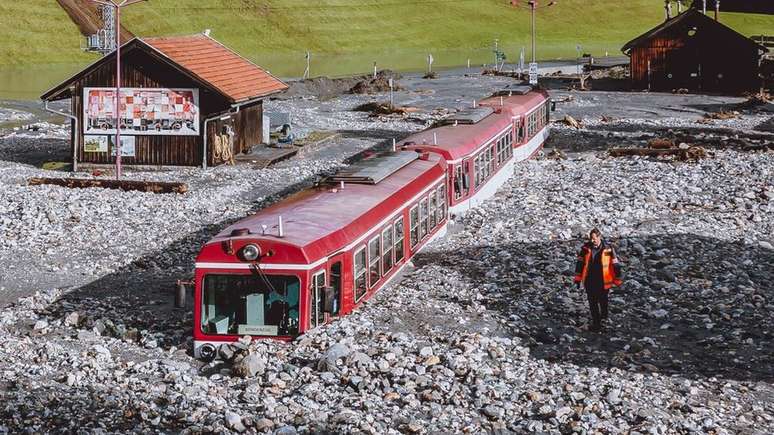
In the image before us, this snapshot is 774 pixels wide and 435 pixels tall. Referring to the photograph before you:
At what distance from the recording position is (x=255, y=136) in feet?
187

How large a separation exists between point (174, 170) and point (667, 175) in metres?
20.1

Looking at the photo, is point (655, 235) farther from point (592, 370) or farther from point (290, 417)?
point (290, 417)

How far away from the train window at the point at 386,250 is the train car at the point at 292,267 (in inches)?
0.9

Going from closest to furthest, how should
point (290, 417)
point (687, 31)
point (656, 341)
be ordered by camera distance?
point (290, 417) → point (656, 341) → point (687, 31)

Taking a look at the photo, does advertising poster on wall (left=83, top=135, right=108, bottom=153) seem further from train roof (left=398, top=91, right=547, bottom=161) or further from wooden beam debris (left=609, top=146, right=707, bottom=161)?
wooden beam debris (left=609, top=146, right=707, bottom=161)

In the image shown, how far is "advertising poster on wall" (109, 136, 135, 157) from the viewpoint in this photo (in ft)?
170

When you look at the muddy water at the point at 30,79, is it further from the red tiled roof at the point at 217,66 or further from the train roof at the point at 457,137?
the train roof at the point at 457,137

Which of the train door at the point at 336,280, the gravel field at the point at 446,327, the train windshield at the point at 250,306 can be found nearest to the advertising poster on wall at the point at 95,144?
the gravel field at the point at 446,327

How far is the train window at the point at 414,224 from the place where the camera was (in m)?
31.1

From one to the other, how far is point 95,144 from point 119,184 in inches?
297

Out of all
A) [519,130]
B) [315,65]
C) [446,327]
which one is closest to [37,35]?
[315,65]

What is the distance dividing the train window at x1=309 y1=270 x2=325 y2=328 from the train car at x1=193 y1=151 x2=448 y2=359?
19 mm

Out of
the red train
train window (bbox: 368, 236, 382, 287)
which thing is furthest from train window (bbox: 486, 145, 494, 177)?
train window (bbox: 368, 236, 382, 287)

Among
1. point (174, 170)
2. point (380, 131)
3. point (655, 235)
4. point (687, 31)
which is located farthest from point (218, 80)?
point (687, 31)
